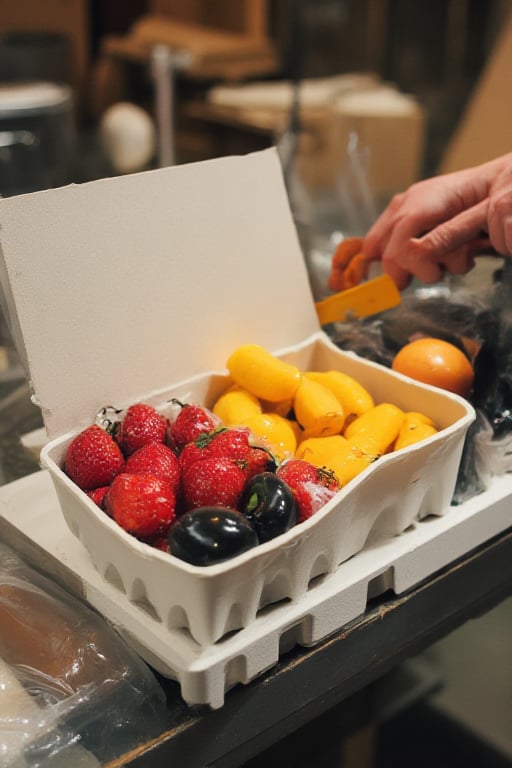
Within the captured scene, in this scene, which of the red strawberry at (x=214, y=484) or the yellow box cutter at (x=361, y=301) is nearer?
the red strawberry at (x=214, y=484)

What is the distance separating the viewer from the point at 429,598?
933 millimetres

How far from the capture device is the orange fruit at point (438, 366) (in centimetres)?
103

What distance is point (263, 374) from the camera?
981 millimetres

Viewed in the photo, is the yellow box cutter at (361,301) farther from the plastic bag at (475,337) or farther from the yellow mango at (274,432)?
the yellow mango at (274,432)

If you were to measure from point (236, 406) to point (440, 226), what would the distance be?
386mm

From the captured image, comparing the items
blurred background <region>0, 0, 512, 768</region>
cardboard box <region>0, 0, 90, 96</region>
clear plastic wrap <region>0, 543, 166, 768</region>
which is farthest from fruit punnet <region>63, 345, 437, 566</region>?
cardboard box <region>0, 0, 90, 96</region>

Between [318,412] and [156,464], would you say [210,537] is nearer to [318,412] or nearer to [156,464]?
[156,464]

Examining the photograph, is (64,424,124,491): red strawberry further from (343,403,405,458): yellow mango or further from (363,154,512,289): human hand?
(363,154,512,289): human hand

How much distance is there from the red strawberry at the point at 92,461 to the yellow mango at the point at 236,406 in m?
0.15

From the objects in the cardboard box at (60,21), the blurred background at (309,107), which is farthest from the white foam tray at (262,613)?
the cardboard box at (60,21)

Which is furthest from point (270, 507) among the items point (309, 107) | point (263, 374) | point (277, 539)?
point (309, 107)

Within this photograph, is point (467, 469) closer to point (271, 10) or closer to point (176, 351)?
point (176, 351)

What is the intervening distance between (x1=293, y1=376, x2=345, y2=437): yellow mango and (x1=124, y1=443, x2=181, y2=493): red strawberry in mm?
174

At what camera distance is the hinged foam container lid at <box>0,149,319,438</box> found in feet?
2.86
